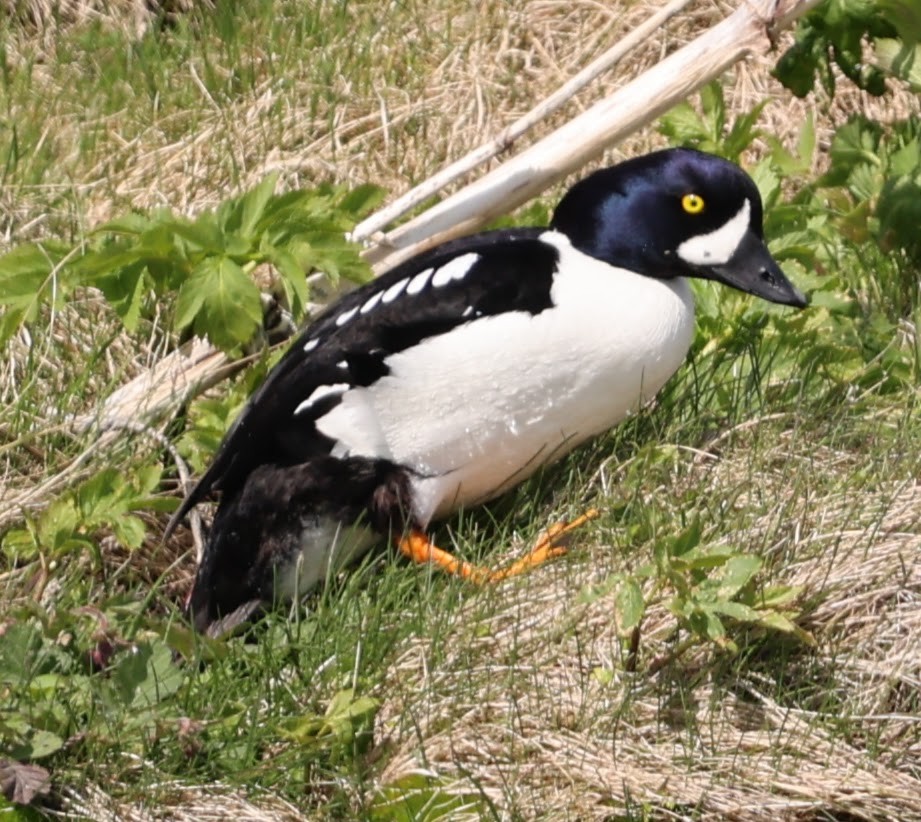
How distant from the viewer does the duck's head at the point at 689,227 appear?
3904 mm

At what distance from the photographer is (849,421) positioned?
4.04 meters

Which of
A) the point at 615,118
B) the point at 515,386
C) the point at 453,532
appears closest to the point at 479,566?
the point at 453,532

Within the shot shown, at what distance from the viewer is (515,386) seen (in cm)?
369

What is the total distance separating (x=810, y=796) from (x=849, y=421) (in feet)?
3.93

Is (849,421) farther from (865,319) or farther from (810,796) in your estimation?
(810,796)

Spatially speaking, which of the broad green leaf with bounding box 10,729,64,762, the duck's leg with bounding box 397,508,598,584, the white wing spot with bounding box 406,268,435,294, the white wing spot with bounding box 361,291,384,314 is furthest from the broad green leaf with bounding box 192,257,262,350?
the broad green leaf with bounding box 10,729,64,762

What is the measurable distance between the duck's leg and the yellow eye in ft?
2.31

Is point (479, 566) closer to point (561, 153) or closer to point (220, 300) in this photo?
point (220, 300)

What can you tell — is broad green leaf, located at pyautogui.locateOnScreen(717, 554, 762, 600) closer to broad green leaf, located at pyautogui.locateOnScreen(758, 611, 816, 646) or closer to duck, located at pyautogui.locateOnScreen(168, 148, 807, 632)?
broad green leaf, located at pyautogui.locateOnScreen(758, 611, 816, 646)

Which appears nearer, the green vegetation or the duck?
the green vegetation

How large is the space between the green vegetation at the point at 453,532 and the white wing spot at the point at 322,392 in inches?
9.4

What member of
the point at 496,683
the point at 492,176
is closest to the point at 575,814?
the point at 496,683

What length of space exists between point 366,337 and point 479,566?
0.55 metres

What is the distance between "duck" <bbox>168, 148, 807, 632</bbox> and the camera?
3.72 metres
